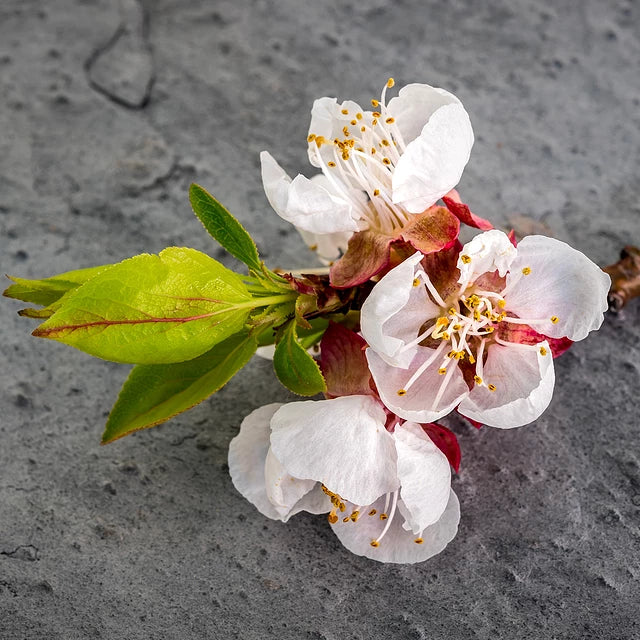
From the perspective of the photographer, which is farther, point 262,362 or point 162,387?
Answer: point 262,362

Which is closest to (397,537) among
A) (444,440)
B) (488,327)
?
(444,440)

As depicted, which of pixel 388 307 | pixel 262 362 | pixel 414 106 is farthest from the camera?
pixel 262 362

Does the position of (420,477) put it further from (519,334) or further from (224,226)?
(224,226)

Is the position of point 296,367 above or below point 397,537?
above

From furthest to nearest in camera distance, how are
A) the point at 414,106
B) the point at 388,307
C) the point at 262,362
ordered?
the point at 262,362, the point at 414,106, the point at 388,307

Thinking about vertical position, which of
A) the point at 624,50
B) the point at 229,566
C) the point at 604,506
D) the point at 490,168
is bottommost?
the point at 229,566

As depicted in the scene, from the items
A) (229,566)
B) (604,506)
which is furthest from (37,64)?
(604,506)

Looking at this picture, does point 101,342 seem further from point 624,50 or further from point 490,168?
point 624,50

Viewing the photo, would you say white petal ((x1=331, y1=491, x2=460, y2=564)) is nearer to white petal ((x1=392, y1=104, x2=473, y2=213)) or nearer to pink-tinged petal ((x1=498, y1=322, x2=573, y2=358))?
pink-tinged petal ((x1=498, y1=322, x2=573, y2=358))
